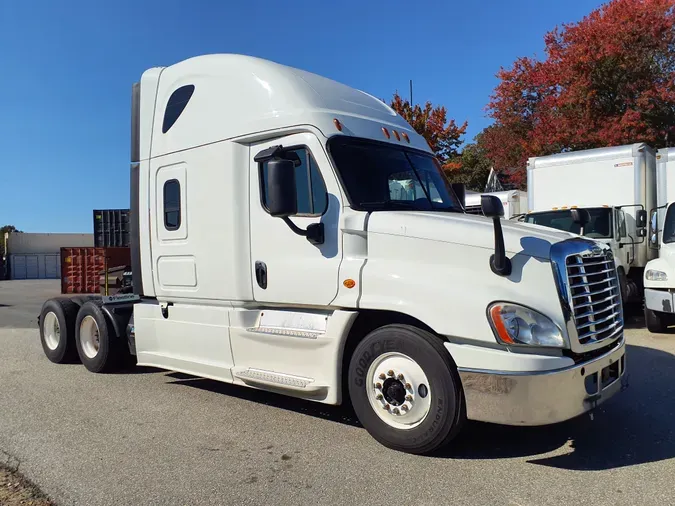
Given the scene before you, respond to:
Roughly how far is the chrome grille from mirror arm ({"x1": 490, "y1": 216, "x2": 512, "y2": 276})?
0.43m

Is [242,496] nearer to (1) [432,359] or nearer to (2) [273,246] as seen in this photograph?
(1) [432,359]

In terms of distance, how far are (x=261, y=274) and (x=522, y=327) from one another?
2302mm

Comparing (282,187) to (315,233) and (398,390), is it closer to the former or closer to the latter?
(315,233)

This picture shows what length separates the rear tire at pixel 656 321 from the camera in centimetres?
934

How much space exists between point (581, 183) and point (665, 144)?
7.42m

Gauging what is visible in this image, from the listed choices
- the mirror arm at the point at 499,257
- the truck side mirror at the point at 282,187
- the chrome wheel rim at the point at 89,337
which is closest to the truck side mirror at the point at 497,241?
the mirror arm at the point at 499,257

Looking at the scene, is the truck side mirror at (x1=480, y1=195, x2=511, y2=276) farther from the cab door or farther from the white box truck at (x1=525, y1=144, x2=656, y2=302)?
the white box truck at (x1=525, y1=144, x2=656, y2=302)

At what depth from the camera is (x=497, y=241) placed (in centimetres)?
379

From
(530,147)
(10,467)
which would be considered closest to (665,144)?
(530,147)

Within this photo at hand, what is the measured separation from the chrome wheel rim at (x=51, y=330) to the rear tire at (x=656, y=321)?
9.11 meters

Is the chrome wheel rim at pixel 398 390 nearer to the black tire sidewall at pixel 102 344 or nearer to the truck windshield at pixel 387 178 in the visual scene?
the truck windshield at pixel 387 178

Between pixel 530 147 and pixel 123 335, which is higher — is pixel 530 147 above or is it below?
above

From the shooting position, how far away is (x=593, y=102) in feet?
55.4

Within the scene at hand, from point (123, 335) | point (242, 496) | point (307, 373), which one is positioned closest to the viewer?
point (242, 496)
